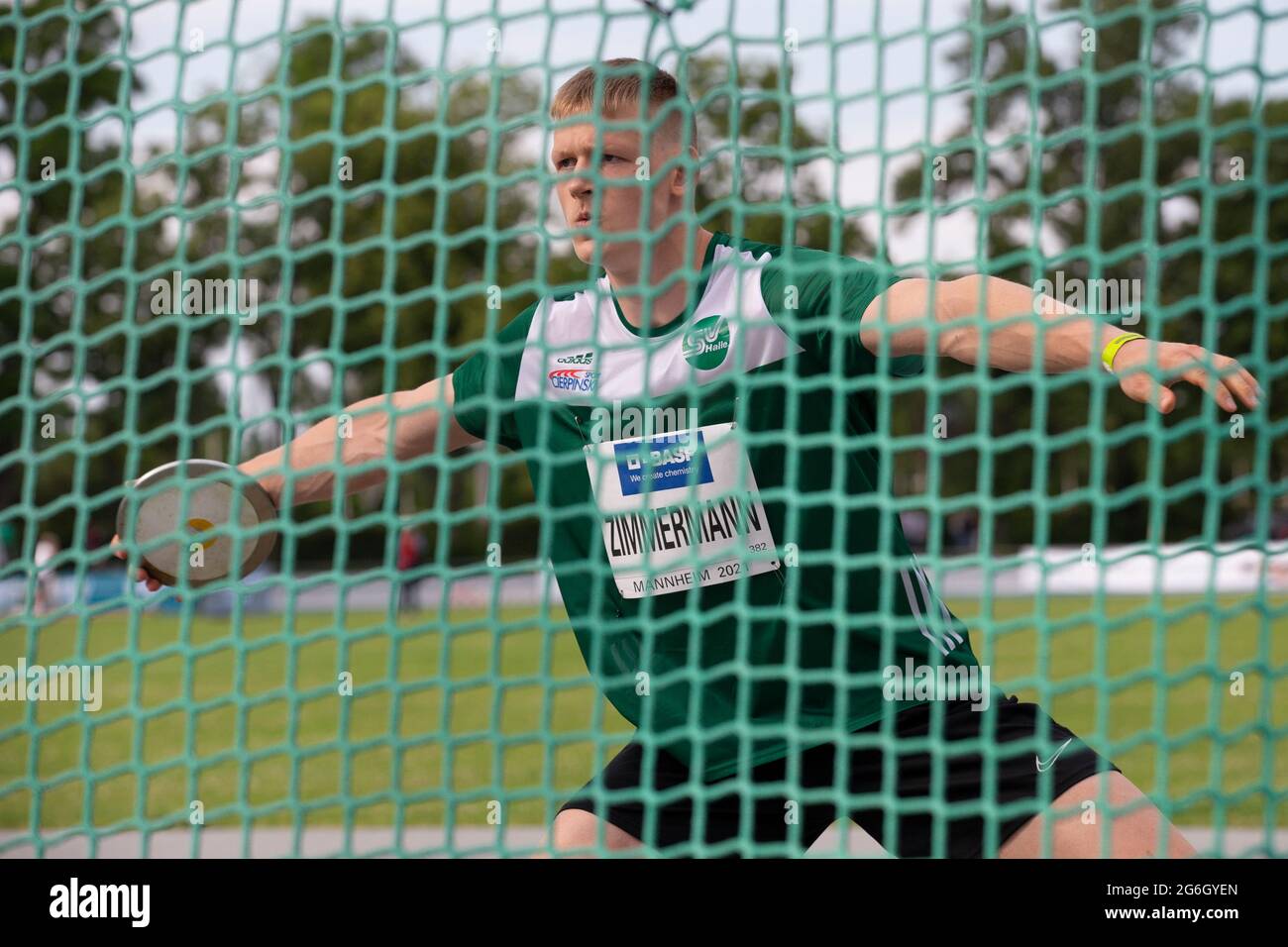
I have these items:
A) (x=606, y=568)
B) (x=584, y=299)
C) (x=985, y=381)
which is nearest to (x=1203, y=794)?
(x=985, y=381)

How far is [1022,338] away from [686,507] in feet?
2.91

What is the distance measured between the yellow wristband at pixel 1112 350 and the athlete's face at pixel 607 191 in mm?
1143

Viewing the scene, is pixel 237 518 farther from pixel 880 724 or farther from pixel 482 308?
pixel 482 308

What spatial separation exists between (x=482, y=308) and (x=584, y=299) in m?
26.9

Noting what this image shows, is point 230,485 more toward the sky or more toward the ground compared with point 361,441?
more toward the ground

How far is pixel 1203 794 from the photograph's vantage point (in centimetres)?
Result: 309

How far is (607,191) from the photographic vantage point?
3.35 metres

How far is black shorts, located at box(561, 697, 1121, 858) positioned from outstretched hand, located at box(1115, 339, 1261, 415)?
2.74 ft

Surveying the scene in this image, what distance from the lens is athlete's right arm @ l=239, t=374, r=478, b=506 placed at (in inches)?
144

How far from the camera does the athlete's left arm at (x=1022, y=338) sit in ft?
8.57
